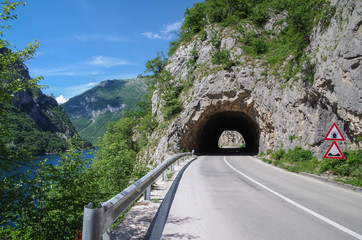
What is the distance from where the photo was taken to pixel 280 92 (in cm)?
2045

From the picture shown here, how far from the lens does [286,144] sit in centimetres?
1827

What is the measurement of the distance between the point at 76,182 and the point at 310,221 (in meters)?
6.68

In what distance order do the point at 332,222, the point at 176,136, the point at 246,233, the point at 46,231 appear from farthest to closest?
1. the point at 176,136
2. the point at 46,231
3. the point at 332,222
4. the point at 246,233

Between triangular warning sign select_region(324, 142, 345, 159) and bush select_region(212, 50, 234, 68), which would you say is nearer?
triangular warning sign select_region(324, 142, 345, 159)

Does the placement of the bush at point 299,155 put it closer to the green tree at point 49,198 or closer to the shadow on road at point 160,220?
the shadow on road at point 160,220

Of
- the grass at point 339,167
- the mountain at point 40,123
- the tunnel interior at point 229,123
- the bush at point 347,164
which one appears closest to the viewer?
the grass at point 339,167

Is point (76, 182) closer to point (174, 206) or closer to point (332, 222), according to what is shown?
point (174, 206)

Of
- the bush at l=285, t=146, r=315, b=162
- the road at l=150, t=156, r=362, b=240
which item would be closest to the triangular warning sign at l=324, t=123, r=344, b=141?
the road at l=150, t=156, r=362, b=240

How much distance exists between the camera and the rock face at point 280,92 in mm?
11078

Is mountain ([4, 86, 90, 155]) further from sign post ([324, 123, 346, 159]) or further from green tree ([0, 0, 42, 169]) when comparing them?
sign post ([324, 123, 346, 159])

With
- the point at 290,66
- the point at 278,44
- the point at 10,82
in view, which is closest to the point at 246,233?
the point at 10,82

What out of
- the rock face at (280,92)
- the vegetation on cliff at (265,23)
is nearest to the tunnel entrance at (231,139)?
the rock face at (280,92)

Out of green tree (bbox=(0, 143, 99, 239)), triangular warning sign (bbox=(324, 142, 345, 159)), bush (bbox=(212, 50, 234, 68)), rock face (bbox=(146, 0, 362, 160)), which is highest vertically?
bush (bbox=(212, 50, 234, 68))

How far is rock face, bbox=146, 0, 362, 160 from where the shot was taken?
11078mm
